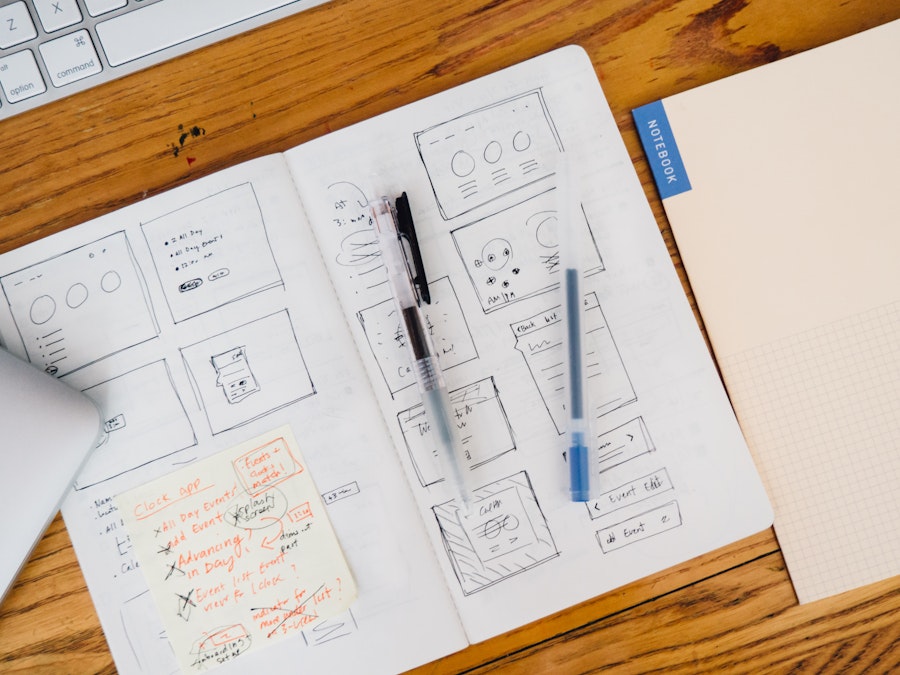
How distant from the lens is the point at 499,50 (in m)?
0.55

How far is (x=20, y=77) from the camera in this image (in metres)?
0.52

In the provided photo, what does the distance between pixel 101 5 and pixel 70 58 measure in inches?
2.0

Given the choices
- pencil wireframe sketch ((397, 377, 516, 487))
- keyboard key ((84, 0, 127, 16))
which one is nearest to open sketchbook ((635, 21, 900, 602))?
pencil wireframe sketch ((397, 377, 516, 487))

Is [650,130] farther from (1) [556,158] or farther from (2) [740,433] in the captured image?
(2) [740,433]

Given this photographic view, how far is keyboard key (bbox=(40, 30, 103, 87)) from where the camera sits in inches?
20.4

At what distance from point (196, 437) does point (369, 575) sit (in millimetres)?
190

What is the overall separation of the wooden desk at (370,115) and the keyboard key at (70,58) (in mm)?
19

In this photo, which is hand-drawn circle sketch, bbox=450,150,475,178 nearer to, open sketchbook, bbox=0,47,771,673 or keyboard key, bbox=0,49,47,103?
open sketchbook, bbox=0,47,771,673

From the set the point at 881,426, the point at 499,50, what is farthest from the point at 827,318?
the point at 499,50

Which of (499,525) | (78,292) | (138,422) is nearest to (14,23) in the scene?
(78,292)

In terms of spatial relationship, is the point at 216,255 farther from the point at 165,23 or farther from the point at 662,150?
the point at 662,150

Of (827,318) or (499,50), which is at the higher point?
(499,50)

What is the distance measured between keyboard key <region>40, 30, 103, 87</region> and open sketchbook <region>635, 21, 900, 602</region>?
1.59 ft

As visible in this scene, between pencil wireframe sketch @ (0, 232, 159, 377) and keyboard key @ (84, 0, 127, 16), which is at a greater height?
keyboard key @ (84, 0, 127, 16)
